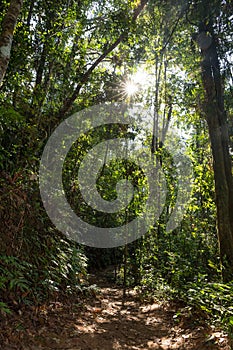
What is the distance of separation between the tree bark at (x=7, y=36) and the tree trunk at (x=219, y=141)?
4.22 meters

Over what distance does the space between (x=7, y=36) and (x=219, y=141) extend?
477 centimetres

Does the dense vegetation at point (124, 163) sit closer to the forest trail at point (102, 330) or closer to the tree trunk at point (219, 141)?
the tree trunk at point (219, 141)

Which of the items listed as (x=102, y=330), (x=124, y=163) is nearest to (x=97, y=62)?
(x=124, y=163)

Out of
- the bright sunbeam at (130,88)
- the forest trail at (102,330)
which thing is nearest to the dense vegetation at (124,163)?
the forest trail at (102,330)

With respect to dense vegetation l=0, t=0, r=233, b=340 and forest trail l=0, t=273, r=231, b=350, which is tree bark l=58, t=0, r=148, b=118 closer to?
dense vegetation l=0, t=0, r=233, b=340

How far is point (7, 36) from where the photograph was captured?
432cm

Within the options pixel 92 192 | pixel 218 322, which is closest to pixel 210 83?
pixel 218 322

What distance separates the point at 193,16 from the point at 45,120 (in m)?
4.24

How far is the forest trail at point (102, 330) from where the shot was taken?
397 cm

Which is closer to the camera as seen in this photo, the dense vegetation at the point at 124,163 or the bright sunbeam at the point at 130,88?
the dense vegetation at the point at 124,163

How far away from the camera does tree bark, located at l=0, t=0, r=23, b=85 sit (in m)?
4.18

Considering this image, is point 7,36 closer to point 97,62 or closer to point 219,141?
point 97,62

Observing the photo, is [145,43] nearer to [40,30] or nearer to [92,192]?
[40,30]

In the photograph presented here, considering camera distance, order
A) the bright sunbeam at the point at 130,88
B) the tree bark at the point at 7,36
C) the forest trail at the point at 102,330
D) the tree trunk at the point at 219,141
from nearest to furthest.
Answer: the forest trail at the point at 102,330 < the tree bark at the point at 7,36 < the tree trunk at the point at 219,141 < the bright sunbeam at the point at 130,88
